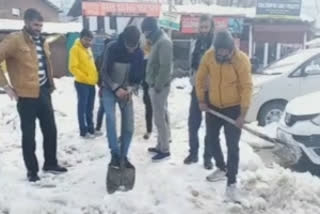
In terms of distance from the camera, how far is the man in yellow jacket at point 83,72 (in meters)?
8.01

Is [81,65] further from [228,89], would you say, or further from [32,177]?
[228,89]

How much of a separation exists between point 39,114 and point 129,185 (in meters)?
1.40

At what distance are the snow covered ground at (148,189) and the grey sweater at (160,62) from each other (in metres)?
1.04

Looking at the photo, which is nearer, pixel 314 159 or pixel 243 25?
pixel 314 159

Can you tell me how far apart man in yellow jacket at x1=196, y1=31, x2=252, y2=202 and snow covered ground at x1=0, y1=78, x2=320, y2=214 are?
0.33 metres

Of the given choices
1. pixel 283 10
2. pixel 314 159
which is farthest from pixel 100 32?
pixel 314 159

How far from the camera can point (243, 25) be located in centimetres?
2456

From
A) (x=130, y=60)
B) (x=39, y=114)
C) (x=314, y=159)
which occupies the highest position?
(x=130, y=60)

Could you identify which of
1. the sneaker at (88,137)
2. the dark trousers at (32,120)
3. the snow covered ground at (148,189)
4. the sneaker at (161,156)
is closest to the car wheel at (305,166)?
the snow covered ground at (148,189)

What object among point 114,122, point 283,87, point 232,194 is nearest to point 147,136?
point 114,122

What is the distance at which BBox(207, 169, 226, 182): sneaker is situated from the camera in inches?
A: 236

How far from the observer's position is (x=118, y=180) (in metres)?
5.54

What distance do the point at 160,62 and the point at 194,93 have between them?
1.89 feet

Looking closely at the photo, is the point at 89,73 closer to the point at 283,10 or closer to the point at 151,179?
the point at 151,179
